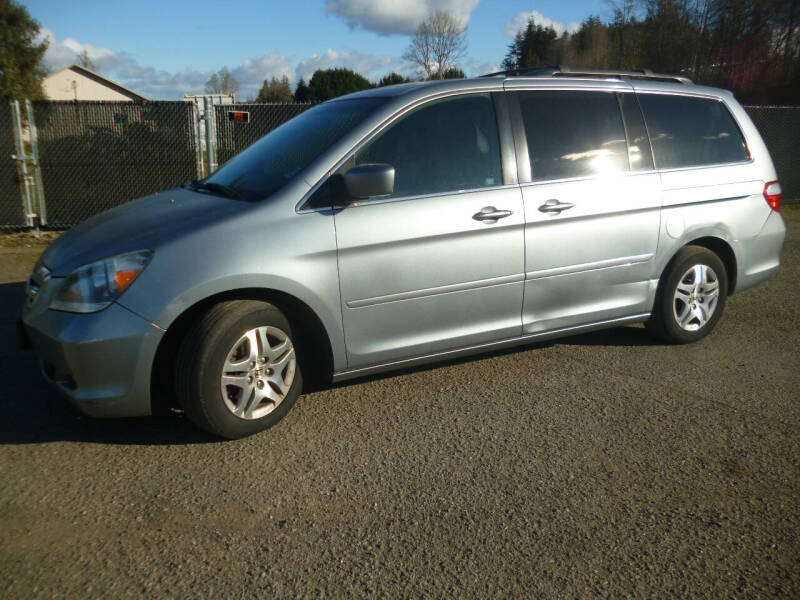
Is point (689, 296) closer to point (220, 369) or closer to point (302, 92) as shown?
point (220, 369)

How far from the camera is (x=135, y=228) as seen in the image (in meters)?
3.56

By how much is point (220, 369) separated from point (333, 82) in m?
57.1

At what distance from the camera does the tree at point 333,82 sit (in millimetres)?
56594

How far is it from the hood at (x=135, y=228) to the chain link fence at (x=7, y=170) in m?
6.61

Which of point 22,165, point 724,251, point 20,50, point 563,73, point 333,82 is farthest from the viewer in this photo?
point 333,82

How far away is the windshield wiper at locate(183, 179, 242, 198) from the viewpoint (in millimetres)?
3889

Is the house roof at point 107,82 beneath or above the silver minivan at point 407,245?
above

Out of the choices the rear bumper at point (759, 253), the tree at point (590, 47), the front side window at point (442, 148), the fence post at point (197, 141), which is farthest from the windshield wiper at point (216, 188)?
the tree at point (590, 47)

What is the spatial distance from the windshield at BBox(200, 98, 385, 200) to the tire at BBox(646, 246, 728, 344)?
246cm

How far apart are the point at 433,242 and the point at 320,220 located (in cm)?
67

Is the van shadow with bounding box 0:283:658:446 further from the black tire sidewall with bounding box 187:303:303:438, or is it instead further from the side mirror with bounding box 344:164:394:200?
the side mirror with bounding box 344:164:394:200

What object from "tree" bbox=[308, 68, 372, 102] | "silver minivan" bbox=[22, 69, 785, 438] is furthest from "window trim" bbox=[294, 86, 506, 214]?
"tree" bbox=[308, 68, 372, 102]

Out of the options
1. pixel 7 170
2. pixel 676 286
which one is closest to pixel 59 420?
pixel 676 286

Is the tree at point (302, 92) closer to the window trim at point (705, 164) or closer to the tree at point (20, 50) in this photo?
the tree at point (20, 50)
